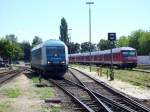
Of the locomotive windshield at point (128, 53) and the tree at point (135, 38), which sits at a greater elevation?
the tree at point (135, 38)

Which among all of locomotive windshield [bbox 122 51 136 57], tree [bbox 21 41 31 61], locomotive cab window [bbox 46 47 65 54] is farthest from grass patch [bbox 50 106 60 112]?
tree [bbox 21 41 31 61]

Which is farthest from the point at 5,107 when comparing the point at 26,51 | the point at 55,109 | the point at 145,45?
the point at 26,51

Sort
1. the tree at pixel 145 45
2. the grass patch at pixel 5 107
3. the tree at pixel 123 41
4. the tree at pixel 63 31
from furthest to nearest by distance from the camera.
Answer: the tree at pixel 123 41 → the tree at pixel 63 31 → the tree at pixel 145 45 → the grass patch at pixel 5 107

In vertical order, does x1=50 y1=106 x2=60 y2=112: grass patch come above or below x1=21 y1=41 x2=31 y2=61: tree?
below

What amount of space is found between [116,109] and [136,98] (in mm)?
4188

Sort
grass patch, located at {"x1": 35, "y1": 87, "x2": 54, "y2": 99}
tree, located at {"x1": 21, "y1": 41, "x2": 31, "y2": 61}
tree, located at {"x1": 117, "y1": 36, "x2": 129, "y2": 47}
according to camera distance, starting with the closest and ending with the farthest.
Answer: grass patch, located at {"x1": 35, "y1": 87, "x2": 54, "y2": 99}
tree, located at {"x1": 117, "y1": 36, "x2": 129, "y2": 47}
tree, located at {"x1": 21, "y1": 41, "x2": 31, "y2": 61}

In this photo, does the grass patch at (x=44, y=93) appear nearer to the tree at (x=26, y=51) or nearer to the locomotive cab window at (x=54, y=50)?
the locomotive cab window at (x=54, y=50)

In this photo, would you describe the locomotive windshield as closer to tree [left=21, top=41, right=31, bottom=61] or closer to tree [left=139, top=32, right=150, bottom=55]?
tree [left=139, top=32, right=150, bottom=55]

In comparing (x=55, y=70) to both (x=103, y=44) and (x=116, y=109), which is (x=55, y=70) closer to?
(x=116, y=109)

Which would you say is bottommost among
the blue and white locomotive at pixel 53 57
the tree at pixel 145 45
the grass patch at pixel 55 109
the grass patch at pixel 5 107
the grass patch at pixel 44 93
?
the grass patch at pixel 55 109

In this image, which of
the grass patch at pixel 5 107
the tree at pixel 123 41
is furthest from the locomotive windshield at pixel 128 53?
the tree at pixel 123 41

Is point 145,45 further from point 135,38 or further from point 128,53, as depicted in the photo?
point 128,53

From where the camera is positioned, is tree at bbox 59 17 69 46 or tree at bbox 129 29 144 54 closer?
tree at bbox 59 17 69 46

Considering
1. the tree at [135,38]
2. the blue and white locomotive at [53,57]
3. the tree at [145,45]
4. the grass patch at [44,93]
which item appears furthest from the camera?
the tree at [135,38]
